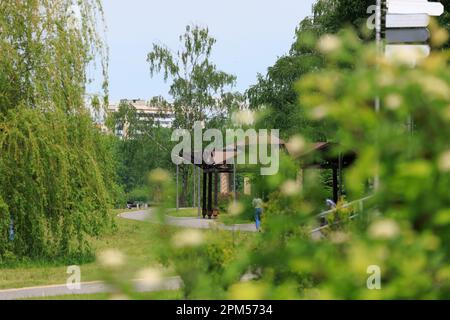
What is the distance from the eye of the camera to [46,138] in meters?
15.3

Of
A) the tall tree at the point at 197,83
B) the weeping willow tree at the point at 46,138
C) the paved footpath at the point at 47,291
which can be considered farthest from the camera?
the tall tree at the point at 197,83

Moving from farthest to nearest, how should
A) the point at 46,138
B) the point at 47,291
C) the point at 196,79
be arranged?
the point at 196,79 → the point at 46,138 → the point at 47,291

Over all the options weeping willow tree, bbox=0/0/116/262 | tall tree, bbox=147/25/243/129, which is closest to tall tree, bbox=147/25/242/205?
tall tree, bbox=147/25/243/129

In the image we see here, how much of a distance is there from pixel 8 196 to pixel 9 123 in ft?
4.58

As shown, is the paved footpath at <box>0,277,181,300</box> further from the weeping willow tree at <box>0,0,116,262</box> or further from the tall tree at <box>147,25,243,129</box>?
the tall tree at <box>147,25,243,129</box>

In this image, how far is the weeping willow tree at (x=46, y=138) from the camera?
1537 centimetres

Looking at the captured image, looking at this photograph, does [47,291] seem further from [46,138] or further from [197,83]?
[197,83]

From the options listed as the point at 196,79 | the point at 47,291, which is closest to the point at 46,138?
the point at 47,291

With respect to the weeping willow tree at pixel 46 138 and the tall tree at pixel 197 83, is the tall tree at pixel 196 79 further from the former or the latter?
the weeping willow tree at pixel 46 138

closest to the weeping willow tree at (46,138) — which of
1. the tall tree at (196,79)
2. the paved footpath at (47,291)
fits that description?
the paved footpath at (47,291)

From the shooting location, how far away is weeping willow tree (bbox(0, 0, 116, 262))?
15366 mm

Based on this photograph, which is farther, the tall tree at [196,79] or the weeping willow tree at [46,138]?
the tall tree at [196,79]

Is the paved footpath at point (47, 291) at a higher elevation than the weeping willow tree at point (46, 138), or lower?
lower
